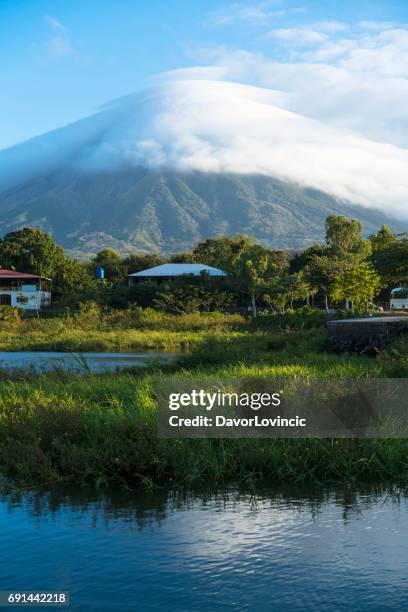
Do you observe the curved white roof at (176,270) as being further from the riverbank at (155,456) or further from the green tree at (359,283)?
the riverbank at (155,456)

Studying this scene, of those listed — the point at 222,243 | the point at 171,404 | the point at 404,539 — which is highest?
the point at 222,243

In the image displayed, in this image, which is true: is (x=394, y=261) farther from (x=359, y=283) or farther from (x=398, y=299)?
(x=398, y=299)

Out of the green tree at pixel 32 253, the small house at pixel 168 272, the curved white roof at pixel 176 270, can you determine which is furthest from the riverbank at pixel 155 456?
the green tree at pixel 32 253

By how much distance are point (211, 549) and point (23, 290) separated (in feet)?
220

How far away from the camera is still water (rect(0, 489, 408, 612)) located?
6648 millimetres

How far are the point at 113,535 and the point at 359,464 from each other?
3.42m

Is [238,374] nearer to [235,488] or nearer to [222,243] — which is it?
[235,488]

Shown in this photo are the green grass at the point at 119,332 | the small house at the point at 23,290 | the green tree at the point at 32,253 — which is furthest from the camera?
the green tree at the point at 32,253

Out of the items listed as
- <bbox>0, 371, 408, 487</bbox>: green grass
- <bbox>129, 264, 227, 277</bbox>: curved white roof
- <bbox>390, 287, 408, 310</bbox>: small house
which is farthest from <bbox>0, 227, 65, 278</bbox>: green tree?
<bbox>0, 371, 408, 487</bbox>: green grass

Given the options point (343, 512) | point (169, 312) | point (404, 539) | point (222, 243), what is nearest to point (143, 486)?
point (343, 512)

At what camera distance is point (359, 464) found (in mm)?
10195

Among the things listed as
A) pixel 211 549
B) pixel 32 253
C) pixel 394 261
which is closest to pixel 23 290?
pixel 32 253

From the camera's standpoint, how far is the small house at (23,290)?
71.2 metres

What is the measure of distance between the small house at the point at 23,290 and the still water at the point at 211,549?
6163 cm
